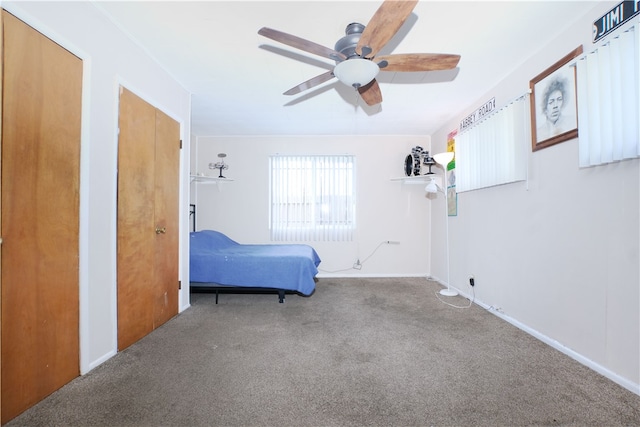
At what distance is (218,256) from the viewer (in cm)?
351

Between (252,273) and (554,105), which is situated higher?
(554,105)

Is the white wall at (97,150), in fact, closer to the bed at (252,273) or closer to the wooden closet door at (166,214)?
the wooden closet door at (166,214)

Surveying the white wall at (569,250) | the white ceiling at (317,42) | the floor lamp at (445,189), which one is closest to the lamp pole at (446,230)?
the floor lamp at (445,189)

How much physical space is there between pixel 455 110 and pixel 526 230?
1.97 meters

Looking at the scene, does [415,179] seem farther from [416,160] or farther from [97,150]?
[97,150]

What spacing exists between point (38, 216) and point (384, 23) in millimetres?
2198

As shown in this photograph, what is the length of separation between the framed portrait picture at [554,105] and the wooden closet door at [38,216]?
342 centimetres

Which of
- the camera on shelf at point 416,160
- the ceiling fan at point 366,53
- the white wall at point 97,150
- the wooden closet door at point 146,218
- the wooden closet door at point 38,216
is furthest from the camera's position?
the camera on shelf at point 416,160

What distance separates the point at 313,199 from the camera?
495cm

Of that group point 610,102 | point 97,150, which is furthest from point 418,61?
point 97,150

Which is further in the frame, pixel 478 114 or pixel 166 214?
pixel 478 114

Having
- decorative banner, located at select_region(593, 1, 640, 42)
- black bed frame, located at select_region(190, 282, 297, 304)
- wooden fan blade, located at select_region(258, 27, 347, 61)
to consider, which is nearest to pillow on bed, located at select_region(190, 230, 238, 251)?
black bed frame, located at select_region(190, 282, 297, 304)

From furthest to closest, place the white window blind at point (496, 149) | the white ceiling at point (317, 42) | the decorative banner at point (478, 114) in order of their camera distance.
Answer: the decorative banner at point (478, 114), the white window blind at point (496, 149), the white ceiling at point (317, 42)

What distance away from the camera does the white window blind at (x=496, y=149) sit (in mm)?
2612
